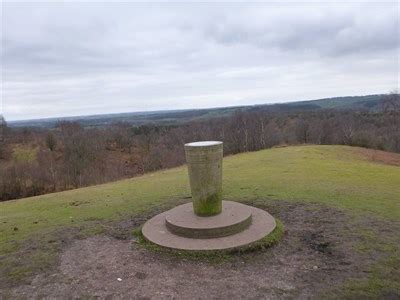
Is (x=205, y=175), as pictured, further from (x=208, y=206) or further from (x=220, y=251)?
(x=220, y=251)

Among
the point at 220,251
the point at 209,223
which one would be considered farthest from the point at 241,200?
the point at 220,251

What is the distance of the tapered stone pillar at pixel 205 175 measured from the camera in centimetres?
889

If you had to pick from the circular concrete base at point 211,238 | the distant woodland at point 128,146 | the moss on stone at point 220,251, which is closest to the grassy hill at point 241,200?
the circular concrete base at point 211,238

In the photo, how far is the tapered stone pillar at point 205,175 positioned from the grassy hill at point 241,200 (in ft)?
6.34

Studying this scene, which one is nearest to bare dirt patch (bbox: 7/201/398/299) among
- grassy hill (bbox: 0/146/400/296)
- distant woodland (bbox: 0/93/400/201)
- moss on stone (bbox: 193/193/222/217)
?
grassy hill (bbox: 0/146/400/296)

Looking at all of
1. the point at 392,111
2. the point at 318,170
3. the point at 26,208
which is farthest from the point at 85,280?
the point at 392,111

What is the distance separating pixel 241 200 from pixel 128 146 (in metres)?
53.2

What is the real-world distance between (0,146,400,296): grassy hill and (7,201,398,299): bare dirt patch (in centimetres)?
34

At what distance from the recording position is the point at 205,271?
262 inches

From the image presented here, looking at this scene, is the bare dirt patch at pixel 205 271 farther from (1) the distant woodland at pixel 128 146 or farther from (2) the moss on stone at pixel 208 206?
(1) the distant woodland at pixel 128 146

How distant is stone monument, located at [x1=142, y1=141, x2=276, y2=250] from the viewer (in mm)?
7867

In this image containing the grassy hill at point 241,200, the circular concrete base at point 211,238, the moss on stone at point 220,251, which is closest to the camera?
the grassy hill at point 241,200

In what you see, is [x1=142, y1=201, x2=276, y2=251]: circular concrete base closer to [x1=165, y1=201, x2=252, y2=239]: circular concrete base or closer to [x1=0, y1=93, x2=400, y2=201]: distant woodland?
[x1=165, y1=201, x2=252, y2=239]: circular concrete base

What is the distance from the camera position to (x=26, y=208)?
13.3 m
